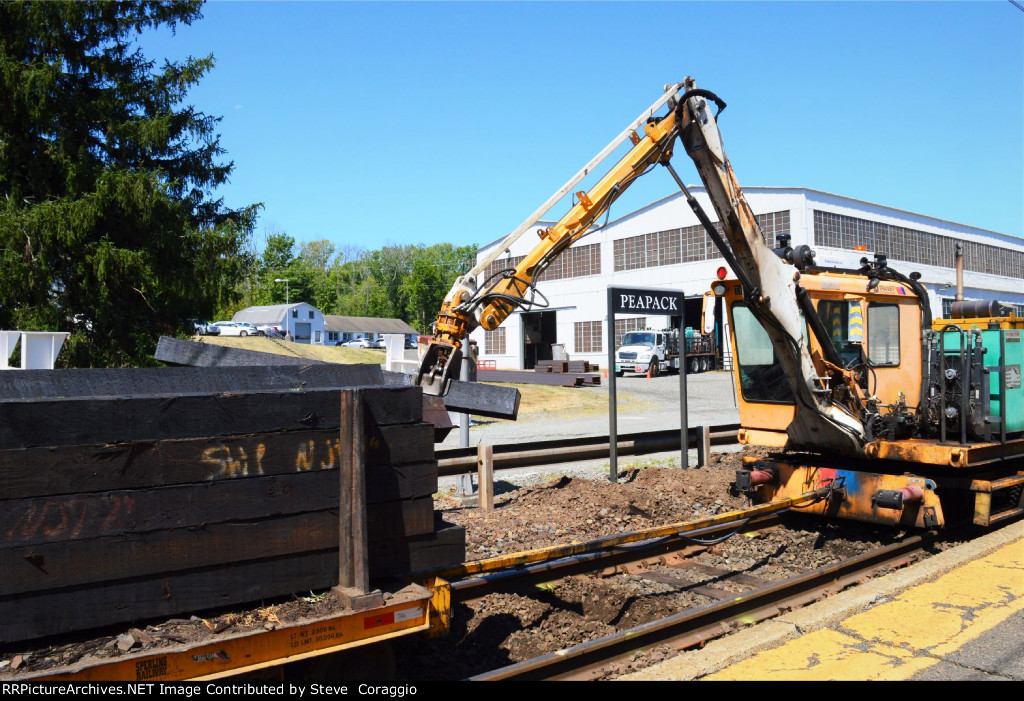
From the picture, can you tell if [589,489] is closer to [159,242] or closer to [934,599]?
[934,599]

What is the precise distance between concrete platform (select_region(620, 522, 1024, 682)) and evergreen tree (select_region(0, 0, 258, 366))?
1595cm

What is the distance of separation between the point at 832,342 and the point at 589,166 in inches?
132

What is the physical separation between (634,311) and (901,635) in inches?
264

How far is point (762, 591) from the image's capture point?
6.20 meters

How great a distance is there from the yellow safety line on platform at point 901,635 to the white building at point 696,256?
3299 cm

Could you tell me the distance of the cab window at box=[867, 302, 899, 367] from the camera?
8.80 metres

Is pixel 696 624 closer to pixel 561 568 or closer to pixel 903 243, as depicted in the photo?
pixel 561 568

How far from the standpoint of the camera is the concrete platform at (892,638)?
182 inches

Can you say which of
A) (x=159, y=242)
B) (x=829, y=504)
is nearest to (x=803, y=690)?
(x=829, y=504)

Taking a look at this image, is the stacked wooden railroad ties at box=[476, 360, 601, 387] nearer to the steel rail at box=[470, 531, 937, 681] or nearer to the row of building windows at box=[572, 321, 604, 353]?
the row of building windows at box=[572, 321, 604, 353]

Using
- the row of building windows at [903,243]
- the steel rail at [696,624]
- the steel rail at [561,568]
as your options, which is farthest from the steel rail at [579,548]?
the row of building windows at [903,243]

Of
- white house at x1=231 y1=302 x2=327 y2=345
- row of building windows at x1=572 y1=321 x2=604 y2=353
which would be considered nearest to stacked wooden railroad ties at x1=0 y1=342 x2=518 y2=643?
row of building windows at x1=572 y1=321 x2=604 y2=353

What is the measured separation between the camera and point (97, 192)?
16906 mm

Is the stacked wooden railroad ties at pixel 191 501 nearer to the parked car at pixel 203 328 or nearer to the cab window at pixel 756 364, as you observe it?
the cab window at pixel 756 364
